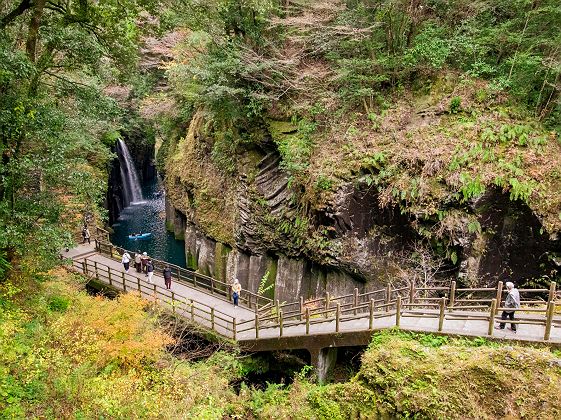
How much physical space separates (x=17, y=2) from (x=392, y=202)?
43.2 feet

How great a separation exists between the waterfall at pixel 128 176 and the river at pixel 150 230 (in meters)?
0.91

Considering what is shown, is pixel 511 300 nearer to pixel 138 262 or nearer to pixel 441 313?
pixel 441 313

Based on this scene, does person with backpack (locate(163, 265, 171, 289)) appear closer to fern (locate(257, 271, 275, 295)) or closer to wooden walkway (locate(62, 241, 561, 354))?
wooden walkway (locate(62, 241, 561, 354))

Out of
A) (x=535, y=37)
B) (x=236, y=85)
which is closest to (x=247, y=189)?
(x=236, y=85)

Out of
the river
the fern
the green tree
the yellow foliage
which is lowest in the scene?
the river

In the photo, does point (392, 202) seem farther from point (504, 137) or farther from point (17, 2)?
point (17, 2)

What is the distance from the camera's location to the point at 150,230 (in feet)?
117

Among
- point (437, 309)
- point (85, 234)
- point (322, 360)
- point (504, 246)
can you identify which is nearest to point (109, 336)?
point (322, 360)

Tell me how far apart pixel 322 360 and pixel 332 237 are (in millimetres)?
4918

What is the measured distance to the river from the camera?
30.6 metres

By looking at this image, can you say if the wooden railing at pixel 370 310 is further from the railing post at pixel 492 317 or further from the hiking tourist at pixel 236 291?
the hiking tourist at pixel 236 291

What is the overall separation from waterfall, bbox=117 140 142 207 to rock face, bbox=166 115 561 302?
22.2 metres

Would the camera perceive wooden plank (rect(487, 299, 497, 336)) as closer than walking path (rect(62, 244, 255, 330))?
Yes

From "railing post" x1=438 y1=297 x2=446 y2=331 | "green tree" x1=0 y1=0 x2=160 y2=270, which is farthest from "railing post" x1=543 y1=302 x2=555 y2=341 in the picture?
"green tree" x1=0 y1=0 x2=160 y2=270
